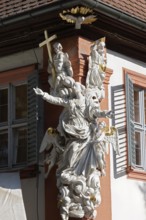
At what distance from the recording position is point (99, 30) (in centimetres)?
1284

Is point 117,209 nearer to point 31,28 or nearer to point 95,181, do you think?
point 95,181

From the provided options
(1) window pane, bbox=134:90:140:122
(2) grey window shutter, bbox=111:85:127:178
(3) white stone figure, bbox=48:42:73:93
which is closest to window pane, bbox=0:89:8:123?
(3) white stone figure, bbox=48:42:73:93

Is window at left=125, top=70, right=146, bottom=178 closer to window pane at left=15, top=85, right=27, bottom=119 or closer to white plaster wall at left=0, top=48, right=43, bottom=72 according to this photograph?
white plaster wall at left=0, top=48, right=43, bottom=72

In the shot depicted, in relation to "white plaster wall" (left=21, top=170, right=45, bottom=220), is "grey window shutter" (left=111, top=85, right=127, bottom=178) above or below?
above

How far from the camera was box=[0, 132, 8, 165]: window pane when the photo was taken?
43.5 feet

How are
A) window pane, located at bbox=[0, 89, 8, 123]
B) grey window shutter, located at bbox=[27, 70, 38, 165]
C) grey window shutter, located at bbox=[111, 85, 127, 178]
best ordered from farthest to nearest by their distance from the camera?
window pane, located at bbox=[0, 89, 8, 123] → grey window shutter, located at bbox=[111, 85, 127, 178] → grey window shutter, located at bbox=[27, 70, 38, 165]

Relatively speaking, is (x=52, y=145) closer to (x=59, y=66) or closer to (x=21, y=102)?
(x=59, y=66)

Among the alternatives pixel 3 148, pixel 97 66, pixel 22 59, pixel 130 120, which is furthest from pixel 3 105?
pixel 130 120

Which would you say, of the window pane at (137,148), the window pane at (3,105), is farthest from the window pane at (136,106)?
the window pane at (3,105)

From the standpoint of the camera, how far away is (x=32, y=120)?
41.9ft

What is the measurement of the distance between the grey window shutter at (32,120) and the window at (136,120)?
159cm

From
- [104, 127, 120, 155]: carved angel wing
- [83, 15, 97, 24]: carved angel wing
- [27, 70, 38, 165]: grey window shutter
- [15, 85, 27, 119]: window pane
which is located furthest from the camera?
[15, 85, 27, 119]: window pane

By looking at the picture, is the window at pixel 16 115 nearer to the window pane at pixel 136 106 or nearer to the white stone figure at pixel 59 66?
the white stone figure at pixel 59 66

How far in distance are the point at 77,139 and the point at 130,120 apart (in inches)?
63.3
